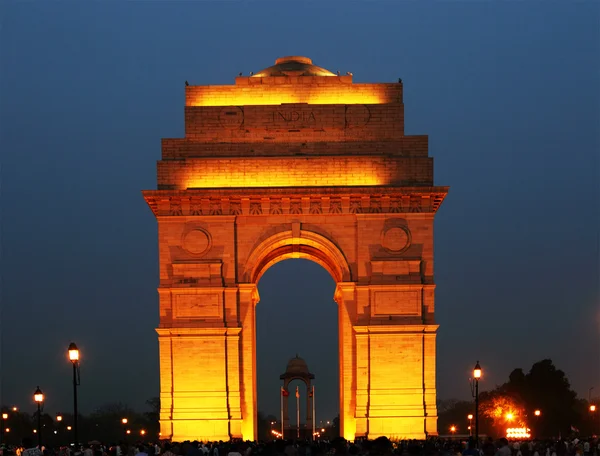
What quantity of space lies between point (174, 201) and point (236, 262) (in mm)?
3481

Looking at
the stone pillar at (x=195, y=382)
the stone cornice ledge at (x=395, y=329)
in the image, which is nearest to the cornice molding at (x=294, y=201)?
the stone cornice ledge at (x=395, y=329)

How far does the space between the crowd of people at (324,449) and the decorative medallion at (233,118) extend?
43.5 feet

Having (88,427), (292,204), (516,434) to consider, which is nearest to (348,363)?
(292,204)

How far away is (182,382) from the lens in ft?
157

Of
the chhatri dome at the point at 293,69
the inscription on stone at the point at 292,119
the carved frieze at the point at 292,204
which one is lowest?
the carved frieze at the point at 292,204

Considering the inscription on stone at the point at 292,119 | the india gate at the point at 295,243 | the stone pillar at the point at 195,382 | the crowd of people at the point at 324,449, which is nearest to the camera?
the crowd of people at the point at 324,449

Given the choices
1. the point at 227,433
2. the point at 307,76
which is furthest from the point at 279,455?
the point at 307,76

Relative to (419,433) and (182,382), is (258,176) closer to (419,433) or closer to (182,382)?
(182,382)

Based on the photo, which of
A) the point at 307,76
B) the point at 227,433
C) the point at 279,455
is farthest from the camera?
the point at 307,76

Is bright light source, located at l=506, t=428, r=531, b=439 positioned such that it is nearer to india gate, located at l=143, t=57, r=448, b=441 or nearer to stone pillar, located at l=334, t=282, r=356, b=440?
india gate, located at l=143, t=57, r=448, b=441

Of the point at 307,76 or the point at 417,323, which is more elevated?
the point at 307,76

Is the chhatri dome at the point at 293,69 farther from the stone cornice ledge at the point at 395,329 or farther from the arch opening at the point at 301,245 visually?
the stone cornice ledge at the point at 395,329

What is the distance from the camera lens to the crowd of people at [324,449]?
22.3 meters

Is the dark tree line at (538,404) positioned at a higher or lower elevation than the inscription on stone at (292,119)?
lower
